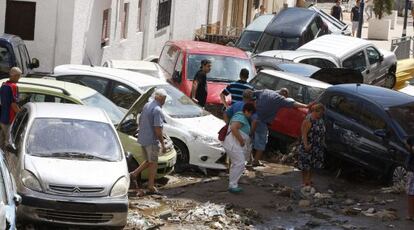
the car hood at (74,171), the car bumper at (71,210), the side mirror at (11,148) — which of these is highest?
the side mirror at (11,148)

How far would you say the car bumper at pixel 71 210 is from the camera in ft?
43.2

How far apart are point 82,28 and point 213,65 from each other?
4489 millimetres

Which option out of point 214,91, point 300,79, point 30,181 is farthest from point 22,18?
point 30,181

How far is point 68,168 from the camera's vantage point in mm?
13750

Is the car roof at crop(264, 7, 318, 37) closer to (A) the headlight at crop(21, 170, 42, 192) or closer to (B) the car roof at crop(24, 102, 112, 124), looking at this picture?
(B) the car roof at crop(24, 102, 112, 124)

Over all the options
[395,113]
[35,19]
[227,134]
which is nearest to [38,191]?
[227,134]

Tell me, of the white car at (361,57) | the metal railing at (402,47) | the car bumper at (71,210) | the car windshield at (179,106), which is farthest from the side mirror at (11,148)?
the metal railing at (402,47)

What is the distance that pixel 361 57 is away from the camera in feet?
92.8

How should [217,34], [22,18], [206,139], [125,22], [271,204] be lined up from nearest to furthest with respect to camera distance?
[271,204] → [206,139] → [22,18] → [125,22] → [217,34]

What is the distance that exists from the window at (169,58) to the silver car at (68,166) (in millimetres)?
8967

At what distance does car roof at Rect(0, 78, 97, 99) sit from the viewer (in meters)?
16.8

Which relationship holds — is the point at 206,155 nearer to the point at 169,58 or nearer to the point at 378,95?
the point at 378,95

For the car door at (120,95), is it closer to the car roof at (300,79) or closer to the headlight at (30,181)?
the car roof at (300,79)

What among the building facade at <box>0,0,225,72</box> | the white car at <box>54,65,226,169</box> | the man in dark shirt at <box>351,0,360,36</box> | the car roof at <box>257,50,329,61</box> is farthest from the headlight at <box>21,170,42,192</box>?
the man in dark shirt at <box>351,0,360,36</box>
